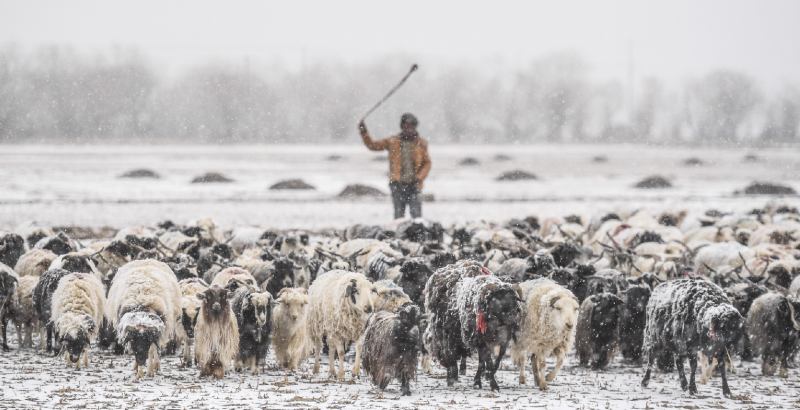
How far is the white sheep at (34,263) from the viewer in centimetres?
1298

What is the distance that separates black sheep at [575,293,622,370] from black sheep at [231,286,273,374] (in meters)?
3.10

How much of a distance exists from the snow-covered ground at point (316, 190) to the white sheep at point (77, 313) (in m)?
12.3

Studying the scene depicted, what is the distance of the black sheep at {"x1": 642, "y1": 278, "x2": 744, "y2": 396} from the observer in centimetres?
944

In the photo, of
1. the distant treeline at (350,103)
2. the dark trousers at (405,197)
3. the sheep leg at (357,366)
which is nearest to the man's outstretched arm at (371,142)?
the dark trousers at (405,197)

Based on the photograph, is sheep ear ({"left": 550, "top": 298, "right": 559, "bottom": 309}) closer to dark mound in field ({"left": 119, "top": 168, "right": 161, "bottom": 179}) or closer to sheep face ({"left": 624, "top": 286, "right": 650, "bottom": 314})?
sheep face ({"left": 624, "top": 286, "right": 650, "bottom": 314})

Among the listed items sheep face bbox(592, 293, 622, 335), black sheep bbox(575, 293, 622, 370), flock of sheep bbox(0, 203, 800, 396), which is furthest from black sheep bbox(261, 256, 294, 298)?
sheep face bbox(592, 293, 622, 335)

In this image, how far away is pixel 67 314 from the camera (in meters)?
10.5

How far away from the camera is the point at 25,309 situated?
11.9 meters

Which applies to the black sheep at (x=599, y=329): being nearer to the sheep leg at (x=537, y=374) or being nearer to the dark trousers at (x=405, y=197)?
the sheep leg at (x=537, y=374)

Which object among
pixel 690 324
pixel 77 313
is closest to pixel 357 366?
pixel 77 313

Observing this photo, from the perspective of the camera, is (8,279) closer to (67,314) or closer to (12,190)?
(67,314)

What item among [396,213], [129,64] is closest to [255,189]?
[396,213]

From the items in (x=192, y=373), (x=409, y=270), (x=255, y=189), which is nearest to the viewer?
(x=192, y=373)

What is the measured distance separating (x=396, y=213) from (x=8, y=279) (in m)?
7.86
